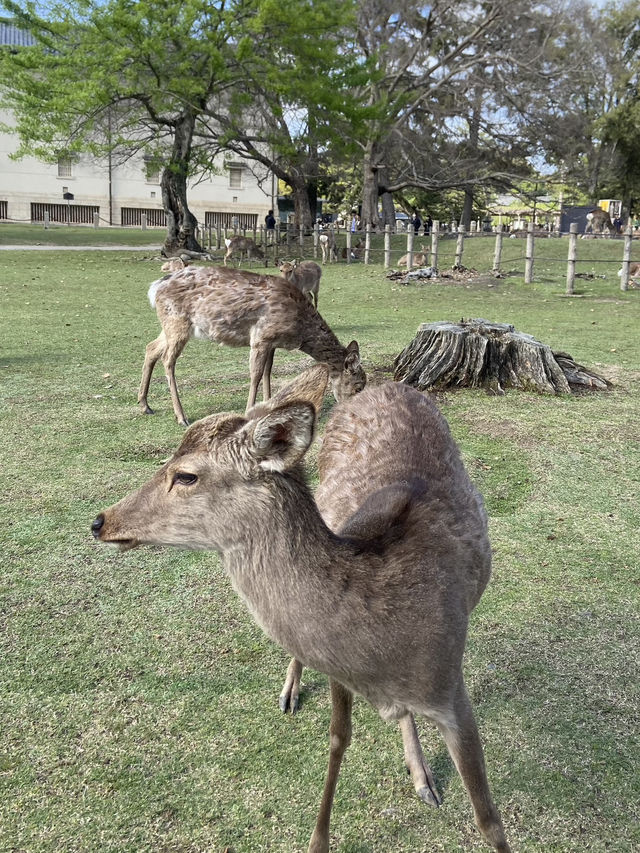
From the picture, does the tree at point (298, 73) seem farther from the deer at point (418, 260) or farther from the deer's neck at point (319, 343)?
the deer's neck at point (319, 343)

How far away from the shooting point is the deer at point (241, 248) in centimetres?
2372

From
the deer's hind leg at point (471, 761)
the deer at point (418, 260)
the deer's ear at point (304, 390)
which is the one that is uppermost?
the deer at point (418, 260)

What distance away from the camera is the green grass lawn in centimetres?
239

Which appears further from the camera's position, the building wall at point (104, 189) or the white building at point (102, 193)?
the white building at point (102, 193)

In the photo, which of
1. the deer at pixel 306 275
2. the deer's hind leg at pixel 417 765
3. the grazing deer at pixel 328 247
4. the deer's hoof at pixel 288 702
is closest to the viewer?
the deer's hind leg at pixel 417 765

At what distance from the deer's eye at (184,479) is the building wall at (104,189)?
44205mm

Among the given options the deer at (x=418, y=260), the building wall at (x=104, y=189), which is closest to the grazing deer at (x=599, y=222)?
the deer at (x=418, y=260)

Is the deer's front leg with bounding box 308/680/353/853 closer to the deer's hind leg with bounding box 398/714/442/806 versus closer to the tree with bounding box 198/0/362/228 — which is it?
the deer's hind leg with bounding box 398/714/442/806

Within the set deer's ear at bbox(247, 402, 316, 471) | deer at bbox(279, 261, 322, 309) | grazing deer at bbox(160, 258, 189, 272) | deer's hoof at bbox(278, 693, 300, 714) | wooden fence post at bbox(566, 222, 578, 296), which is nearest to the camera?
deer's ear at bbox(247, 402, 316, 471)

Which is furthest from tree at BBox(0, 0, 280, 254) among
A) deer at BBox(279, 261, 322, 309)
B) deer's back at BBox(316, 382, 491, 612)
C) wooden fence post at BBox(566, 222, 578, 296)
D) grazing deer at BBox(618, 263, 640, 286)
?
deer's back at BBox(316, 382, 491, 612)

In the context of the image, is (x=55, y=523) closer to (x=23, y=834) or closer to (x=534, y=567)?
(x=23, y=834)

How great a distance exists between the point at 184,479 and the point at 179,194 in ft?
78.4

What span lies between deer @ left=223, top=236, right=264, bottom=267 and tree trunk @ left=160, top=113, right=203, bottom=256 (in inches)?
65.2

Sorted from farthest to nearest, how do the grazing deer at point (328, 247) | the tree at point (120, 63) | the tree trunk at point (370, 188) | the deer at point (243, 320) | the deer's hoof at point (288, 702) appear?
1. the tree trunk at point (370, 188)
2. the grazing deer at point (328, 247)
3. the tree at point (120, 63)
4. the deer at point (243, 320)
5. the deer's hoof at point (288, 702)
